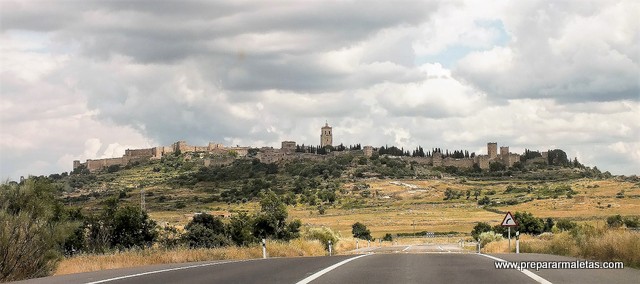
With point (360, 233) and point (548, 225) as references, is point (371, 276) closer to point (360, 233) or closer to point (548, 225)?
point (548, 225)

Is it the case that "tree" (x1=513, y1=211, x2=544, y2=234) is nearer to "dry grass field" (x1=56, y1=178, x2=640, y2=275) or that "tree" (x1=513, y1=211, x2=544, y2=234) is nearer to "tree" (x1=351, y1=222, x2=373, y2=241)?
"dry grass field" (x1=56, y1=178, x2=640, y2=275)

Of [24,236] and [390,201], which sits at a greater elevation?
[24,236]

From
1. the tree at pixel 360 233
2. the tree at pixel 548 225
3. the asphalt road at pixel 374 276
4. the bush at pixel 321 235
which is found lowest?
the tree at pixel 360 233

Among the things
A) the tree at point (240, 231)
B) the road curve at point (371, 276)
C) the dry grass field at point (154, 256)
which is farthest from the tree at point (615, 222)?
the tree at point (240, 231)

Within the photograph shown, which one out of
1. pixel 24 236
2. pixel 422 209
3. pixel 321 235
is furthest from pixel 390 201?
pixel 24 236

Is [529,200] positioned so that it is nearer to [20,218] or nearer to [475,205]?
[475,205]

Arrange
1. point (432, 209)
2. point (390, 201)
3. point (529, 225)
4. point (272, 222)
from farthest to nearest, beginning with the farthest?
1. point (390, 201)
2. point (432, 209)
3. point (529, 225)
4. point (272, 222)

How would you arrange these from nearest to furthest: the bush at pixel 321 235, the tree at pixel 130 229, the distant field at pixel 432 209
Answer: the tree at pixel 130 229
the bush at pixel 321 235
the distant field at pixel 432 209

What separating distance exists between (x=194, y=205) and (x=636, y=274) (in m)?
139

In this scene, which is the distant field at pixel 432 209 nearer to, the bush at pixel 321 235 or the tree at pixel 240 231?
the bush at pixel 321 235

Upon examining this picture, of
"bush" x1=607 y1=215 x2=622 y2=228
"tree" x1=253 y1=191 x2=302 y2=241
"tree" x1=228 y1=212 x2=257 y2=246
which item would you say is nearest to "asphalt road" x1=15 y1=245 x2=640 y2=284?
"bush" x1=607 y1=215 x2=622 y2=228

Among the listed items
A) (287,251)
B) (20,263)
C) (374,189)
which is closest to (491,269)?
(20,263)

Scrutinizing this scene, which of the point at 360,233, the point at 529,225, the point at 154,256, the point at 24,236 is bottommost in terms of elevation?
the point at 360,233

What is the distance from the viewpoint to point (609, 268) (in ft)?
59.2
